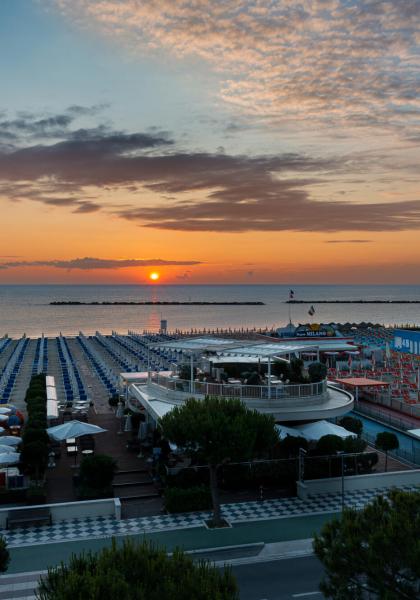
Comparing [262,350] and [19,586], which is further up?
[262,350]

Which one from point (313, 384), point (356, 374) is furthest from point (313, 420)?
point (356, 374)

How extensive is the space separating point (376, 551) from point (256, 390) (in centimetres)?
1084

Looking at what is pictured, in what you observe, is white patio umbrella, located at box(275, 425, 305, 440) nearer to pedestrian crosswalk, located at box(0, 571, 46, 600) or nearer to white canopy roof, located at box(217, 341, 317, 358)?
white canopy roof, located at box(217, 341, 317, 358)

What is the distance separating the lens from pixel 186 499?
16.2 metres

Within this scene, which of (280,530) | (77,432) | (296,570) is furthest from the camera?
(77,432)

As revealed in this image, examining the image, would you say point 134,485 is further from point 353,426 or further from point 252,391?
→ point 353,426

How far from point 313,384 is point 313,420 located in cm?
128

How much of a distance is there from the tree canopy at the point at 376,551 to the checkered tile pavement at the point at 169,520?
700 cm

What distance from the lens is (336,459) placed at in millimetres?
17984

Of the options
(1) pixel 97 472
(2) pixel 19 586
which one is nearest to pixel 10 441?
(1) pixel 97 472

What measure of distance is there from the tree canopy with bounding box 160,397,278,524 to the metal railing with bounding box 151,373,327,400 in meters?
3.36

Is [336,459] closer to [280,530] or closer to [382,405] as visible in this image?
[280,530]

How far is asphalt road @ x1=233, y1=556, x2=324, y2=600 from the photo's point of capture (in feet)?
37.9

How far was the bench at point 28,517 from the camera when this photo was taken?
1508 cm
